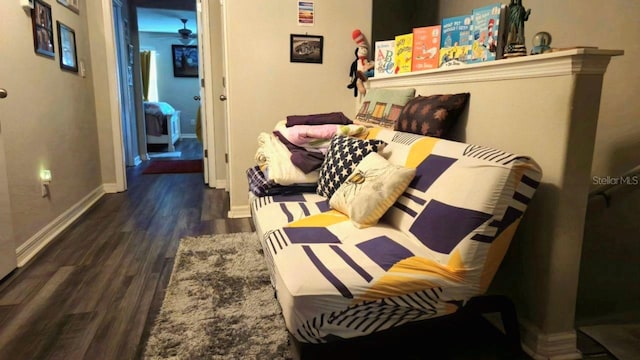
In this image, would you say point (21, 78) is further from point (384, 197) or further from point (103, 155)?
point (384, 197)

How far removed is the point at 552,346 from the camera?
154cm

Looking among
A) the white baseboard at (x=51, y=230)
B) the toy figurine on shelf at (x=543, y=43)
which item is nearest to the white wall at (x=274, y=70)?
the white baseboard at (x=51, y=230)

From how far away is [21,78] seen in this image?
249 cm

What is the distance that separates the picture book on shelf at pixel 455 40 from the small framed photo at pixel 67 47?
9.22 feet

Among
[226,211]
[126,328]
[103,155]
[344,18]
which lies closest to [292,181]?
[126,328]

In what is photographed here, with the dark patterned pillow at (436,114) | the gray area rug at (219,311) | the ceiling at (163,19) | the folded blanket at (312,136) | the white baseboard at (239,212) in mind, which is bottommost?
the gray area rug at (219,311)

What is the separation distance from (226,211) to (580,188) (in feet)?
8.67

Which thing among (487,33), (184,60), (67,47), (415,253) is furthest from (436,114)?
(184,60)

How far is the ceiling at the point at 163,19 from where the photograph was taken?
740 cm

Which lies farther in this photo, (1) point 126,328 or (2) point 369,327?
(1) point 126,328

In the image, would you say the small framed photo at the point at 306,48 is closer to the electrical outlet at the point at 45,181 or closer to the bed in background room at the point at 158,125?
the electrical outlet at the point at 45,181

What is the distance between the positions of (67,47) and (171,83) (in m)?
6.76

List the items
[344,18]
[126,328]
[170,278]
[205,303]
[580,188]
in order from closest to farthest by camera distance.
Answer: [580,188] → [126,328] → [205,303] → [170,278] → [344,18]

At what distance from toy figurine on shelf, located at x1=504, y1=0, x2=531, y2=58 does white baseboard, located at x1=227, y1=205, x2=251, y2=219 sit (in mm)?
2259
